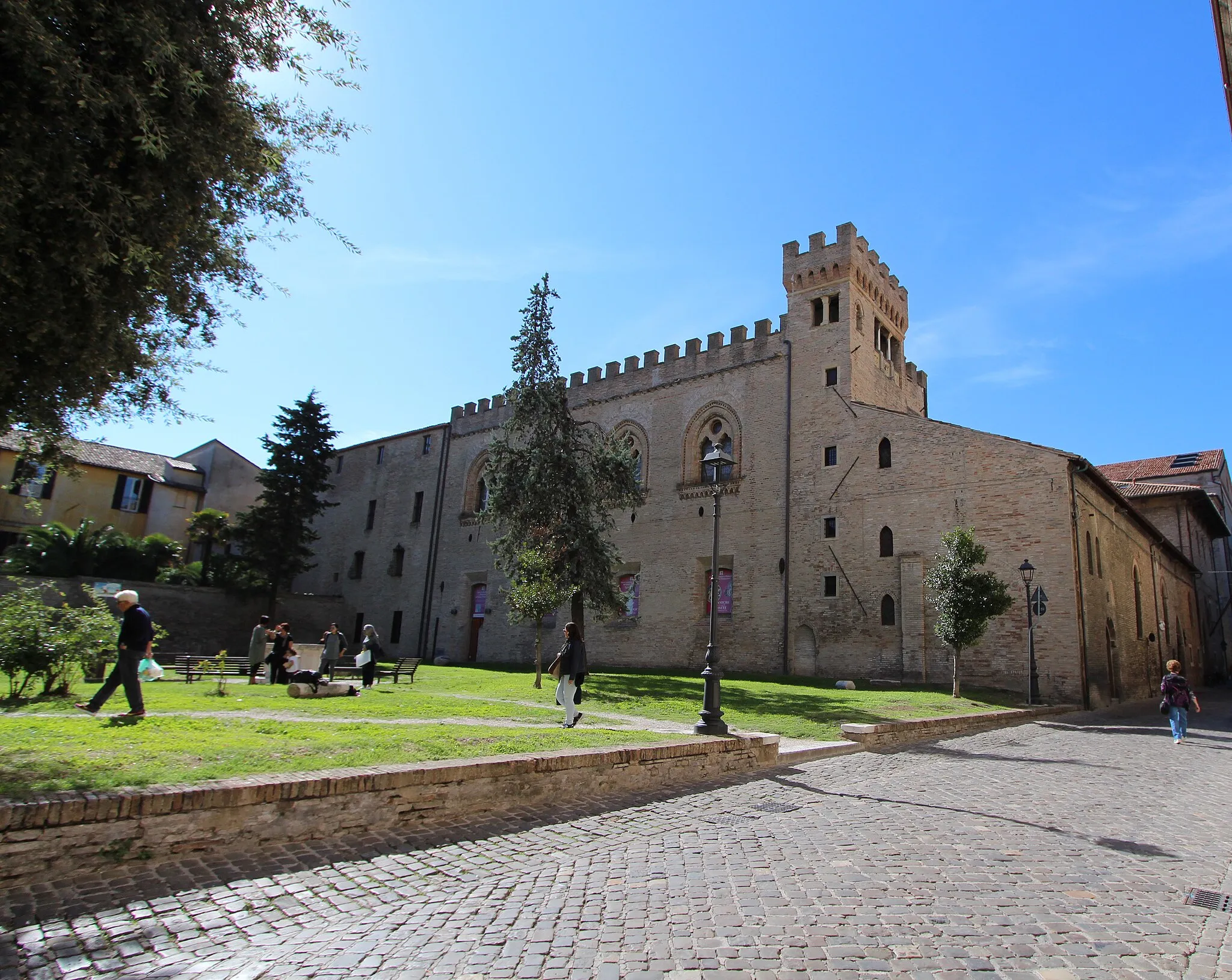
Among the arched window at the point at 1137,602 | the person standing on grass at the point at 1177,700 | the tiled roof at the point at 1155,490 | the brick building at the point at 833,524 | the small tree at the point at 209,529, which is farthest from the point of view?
the tiled roof at the point at 1155,490

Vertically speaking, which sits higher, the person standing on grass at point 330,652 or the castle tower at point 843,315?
the castle tower at point 843,315

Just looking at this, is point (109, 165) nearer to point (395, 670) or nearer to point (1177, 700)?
point (395, 670)

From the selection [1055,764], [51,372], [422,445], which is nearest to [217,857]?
[51,372]

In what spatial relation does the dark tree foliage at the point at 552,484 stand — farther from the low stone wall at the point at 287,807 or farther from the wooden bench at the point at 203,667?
the low stone wall at the point at 287,807

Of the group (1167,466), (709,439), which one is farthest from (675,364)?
(1167,466)

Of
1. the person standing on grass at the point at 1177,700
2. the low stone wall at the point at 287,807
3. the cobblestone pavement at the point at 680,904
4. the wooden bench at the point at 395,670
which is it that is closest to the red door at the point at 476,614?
the wooden bench at the point at 395,670

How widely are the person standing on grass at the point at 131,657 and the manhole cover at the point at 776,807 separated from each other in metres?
6.81

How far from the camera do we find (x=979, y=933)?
13.5 feet

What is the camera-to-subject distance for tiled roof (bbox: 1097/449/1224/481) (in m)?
48.5

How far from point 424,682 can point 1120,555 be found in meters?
25.6

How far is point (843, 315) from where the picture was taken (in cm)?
2700

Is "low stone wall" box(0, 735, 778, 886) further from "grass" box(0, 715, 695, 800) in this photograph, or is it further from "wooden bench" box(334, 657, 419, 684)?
"wooden bench" box(334, 657, 419, 684)

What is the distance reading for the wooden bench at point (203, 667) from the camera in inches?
655

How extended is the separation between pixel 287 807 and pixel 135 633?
4.52 meters
